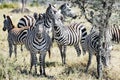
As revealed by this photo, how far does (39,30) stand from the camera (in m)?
12.4

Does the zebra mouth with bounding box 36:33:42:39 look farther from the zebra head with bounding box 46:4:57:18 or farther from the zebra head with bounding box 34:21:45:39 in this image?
the zebra head with bounding box 46:4:57:18

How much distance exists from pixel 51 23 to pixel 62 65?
55.9 inches

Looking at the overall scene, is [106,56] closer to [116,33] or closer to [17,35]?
[17,35]

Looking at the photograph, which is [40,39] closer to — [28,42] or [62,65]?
[28,42]

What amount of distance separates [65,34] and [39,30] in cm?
261

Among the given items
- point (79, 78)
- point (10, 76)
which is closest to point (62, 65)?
point (79, 78)

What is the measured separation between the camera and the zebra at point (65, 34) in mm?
14002

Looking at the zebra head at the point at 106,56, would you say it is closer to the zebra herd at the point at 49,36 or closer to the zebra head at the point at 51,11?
the zebra herd at the point at 49,36

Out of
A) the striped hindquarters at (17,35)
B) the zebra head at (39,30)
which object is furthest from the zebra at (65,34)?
the striped hindquarters at (17,35)

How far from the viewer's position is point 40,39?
12.5 m

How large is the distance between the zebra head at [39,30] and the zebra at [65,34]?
0.95m

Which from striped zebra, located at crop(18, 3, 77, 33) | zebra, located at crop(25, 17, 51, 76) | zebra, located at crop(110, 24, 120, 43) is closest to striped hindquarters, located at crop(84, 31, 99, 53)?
striped zebra, located at crop(18, 3, 77, 33)

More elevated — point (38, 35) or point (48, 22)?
point (48, 22)

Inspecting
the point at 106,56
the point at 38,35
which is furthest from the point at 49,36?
the point at 106,56
